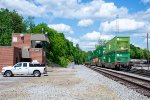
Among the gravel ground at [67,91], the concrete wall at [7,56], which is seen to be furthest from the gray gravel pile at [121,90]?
the concrete wall at [7,56]

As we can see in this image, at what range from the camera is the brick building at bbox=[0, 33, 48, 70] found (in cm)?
5834

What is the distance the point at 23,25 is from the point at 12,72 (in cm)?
9862

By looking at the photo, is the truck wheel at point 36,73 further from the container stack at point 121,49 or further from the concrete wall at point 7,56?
the concrete wall at point 7,56

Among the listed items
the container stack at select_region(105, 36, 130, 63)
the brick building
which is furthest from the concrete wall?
the container stack at select_region(105, 36, 130, 63)

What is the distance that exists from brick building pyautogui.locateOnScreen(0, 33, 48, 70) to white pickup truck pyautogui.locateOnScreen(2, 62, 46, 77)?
14863mm

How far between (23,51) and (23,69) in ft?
93.7

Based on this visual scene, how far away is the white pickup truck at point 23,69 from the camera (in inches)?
1703

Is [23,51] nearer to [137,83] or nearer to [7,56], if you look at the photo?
[7,56]

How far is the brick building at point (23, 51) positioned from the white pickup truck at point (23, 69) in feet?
48.8

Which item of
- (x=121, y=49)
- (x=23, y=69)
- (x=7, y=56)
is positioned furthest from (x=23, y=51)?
(x=23, y=69)

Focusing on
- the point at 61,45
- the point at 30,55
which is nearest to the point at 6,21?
the point at 61,45

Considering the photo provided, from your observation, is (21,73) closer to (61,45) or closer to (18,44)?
(18,44)

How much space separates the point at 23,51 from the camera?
235 ft

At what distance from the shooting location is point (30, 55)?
237 feet
